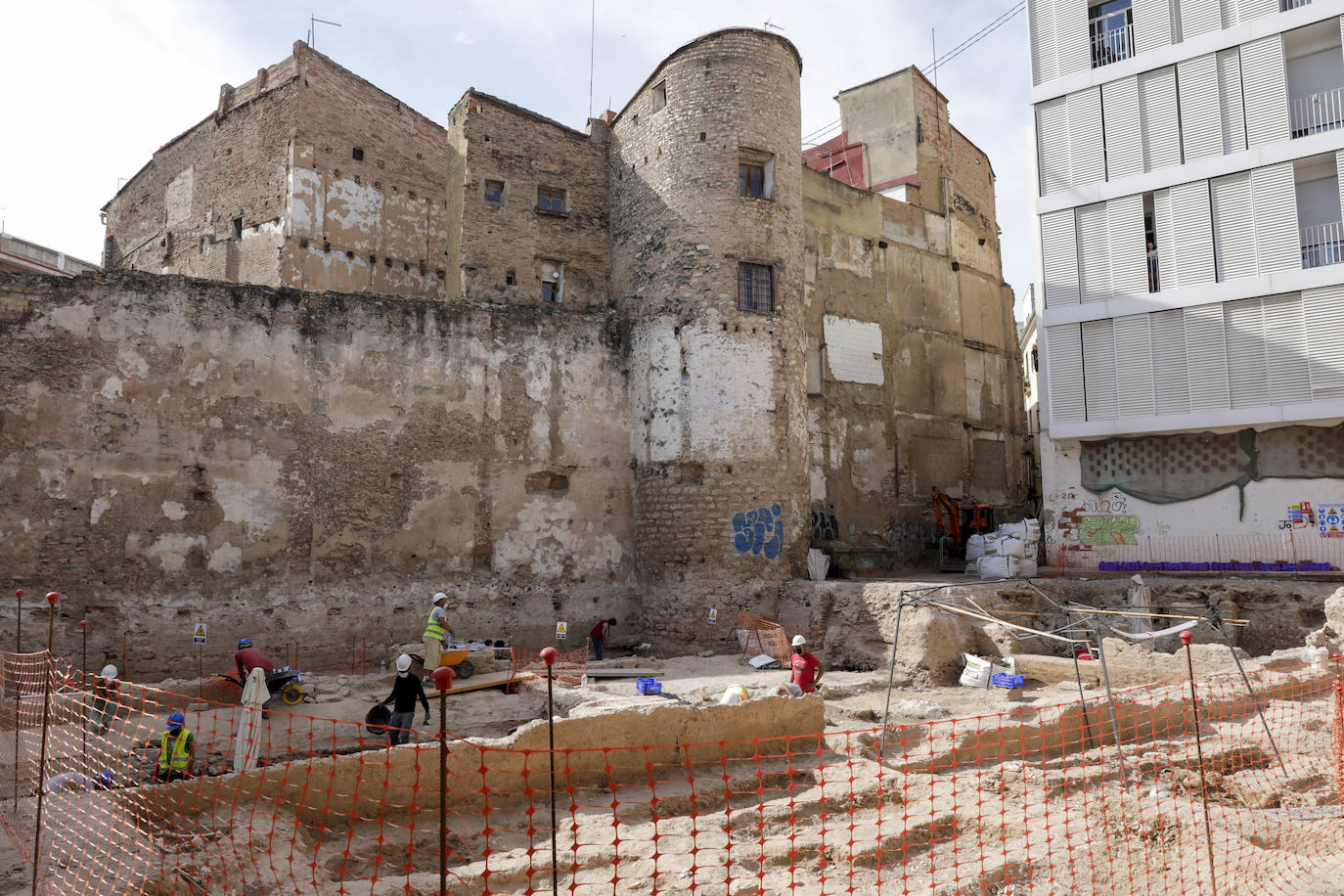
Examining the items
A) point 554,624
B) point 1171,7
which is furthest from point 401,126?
point 1171,7

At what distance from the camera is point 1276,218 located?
16.7 metres

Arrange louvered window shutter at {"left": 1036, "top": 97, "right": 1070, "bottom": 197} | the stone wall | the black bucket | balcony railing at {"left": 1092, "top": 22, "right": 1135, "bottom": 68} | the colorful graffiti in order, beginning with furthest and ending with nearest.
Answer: the stone wall < louvered window shutter at {"left": 1036, "top": 97, "right": 1070, "bottom": 197} < balcony railing at {"left": 1092, "top": 22, "right": 1135, "bottom": 68} < the colorful graffiti < the black bucket

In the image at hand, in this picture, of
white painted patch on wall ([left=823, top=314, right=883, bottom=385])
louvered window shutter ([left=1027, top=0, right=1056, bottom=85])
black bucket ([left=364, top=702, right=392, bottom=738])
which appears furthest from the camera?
white painted patch on wall ([left=823, top=314, right=883, bottom=385])

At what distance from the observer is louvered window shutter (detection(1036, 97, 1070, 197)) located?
Answer: 1931cm

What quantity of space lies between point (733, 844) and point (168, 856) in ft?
12.9

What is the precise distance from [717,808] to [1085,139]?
1719 cm

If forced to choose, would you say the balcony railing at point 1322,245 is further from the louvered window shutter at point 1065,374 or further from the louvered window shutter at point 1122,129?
the louvered window shutter at point 1065,374

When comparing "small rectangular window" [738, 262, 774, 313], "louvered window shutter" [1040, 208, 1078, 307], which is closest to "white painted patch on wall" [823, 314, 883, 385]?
"louvered window shutter" [1040, 208, 1078, 307]

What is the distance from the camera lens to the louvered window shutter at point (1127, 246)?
18.2m

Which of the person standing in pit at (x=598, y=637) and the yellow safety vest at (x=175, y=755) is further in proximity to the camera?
the person standing in pit at (x=598, y=637)

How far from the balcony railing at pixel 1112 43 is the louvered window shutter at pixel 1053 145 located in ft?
3.52

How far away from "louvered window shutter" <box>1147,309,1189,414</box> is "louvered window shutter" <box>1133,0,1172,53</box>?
18.5 ft

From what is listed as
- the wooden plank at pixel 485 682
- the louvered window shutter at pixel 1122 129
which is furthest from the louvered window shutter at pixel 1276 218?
the wooden plank at pixel 485 682

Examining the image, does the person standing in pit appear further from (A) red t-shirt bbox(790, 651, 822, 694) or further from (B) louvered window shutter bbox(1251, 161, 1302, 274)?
(B) louvered window shutter bbox(1251, 161, 1302, 274)
